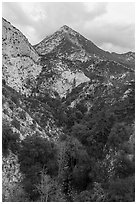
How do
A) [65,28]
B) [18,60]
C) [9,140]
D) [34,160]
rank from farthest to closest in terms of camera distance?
[65,28]
[18,60]
[34,160]
[9,140]

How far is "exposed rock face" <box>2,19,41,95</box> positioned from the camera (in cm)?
5212

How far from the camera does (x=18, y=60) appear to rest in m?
59.2

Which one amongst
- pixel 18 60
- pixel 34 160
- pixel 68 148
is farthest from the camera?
pixel 18 60

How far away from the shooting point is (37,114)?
39750 mm

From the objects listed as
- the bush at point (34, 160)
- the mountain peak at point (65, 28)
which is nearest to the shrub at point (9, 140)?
the bush at point (34, 160)

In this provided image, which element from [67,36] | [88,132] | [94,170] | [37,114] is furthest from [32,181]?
[67,36]

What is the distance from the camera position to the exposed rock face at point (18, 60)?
52125mm

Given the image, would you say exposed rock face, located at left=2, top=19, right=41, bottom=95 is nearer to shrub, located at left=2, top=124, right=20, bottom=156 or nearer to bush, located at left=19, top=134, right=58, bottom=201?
shrub, located at left=2, top=124, right=20, bottom=156

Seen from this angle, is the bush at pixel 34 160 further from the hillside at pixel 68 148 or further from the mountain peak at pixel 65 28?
the mountain peak at pixel 65 28

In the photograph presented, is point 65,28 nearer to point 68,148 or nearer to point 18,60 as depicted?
point 18,60

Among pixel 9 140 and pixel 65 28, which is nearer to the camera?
pixel 9 140

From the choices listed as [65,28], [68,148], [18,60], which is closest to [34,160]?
[68,148]

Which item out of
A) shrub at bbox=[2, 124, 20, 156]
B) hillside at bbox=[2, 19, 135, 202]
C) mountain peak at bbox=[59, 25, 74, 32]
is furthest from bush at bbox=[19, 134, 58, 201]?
mountain peak at bbox=[59, 25, 74, 32]

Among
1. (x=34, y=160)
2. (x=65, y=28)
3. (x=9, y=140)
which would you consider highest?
(x=65, y=28)
